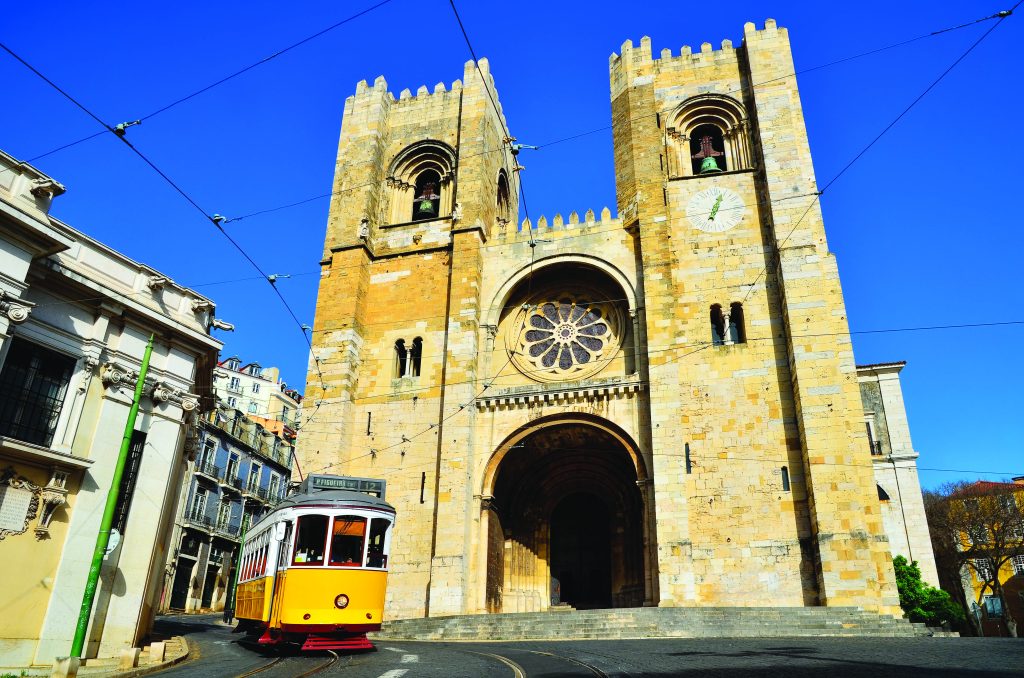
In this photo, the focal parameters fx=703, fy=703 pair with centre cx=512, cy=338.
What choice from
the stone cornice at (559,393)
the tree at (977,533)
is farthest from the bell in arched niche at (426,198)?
the tree at (977,533)

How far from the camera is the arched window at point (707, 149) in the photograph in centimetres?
2256

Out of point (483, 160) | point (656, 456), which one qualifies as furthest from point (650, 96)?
point (656, 456)

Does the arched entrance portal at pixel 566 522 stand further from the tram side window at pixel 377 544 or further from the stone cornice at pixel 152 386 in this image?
the stone cornice at pixel 152 386

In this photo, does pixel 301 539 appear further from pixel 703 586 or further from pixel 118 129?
pixel 703 586

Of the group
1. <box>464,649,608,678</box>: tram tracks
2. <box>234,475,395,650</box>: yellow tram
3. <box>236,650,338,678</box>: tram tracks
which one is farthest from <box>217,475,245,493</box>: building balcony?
<box>464,649,608,678</box>: tram tracks

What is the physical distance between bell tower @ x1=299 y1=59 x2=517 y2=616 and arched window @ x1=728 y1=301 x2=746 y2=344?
7487 mm

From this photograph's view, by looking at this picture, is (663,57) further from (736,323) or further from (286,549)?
(286,549)

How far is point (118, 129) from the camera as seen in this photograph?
9258mm

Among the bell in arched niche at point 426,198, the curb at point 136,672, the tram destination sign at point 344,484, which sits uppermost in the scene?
the bell in arched niche at point 426,198

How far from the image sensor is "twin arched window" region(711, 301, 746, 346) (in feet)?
64.8

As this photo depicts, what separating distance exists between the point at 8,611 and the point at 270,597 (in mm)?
3485

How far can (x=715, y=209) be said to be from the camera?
21250 millimetres

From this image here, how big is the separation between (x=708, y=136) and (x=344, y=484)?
17.3m

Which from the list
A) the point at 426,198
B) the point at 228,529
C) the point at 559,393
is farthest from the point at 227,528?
the point at 559,393
